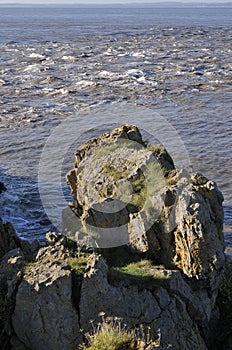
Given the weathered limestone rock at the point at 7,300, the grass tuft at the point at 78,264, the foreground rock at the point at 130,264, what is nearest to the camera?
the foreground rock at the point at 130,264

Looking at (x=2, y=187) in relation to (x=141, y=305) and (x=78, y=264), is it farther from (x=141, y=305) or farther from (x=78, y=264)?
(x=141, y=305)

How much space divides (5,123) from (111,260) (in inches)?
1186

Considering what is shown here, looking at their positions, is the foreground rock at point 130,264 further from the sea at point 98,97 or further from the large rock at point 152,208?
the sea at point 98,97

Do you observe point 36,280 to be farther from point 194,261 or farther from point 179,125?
point 179,125

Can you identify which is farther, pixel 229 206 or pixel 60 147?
pixel 60 147

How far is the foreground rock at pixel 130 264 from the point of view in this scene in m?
13.5

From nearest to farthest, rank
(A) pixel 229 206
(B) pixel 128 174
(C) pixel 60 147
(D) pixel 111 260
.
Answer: (D) pixel 111 260 → (B) pixel 128 174 → (A) pixel 229 206 → (C) pixel 60 147

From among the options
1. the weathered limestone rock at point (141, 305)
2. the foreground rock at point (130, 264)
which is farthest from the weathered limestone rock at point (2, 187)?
the weathered limestone rock at point (141, 305)

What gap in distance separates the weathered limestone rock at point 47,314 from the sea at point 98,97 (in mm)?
10757

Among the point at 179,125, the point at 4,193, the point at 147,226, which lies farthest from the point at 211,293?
the point at 179,125

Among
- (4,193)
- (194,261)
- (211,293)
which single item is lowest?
(4,193)

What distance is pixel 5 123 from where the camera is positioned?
145 feet

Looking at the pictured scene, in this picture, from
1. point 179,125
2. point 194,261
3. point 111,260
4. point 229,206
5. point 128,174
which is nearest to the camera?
point 194,261

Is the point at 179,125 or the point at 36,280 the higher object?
the point at 36,280
